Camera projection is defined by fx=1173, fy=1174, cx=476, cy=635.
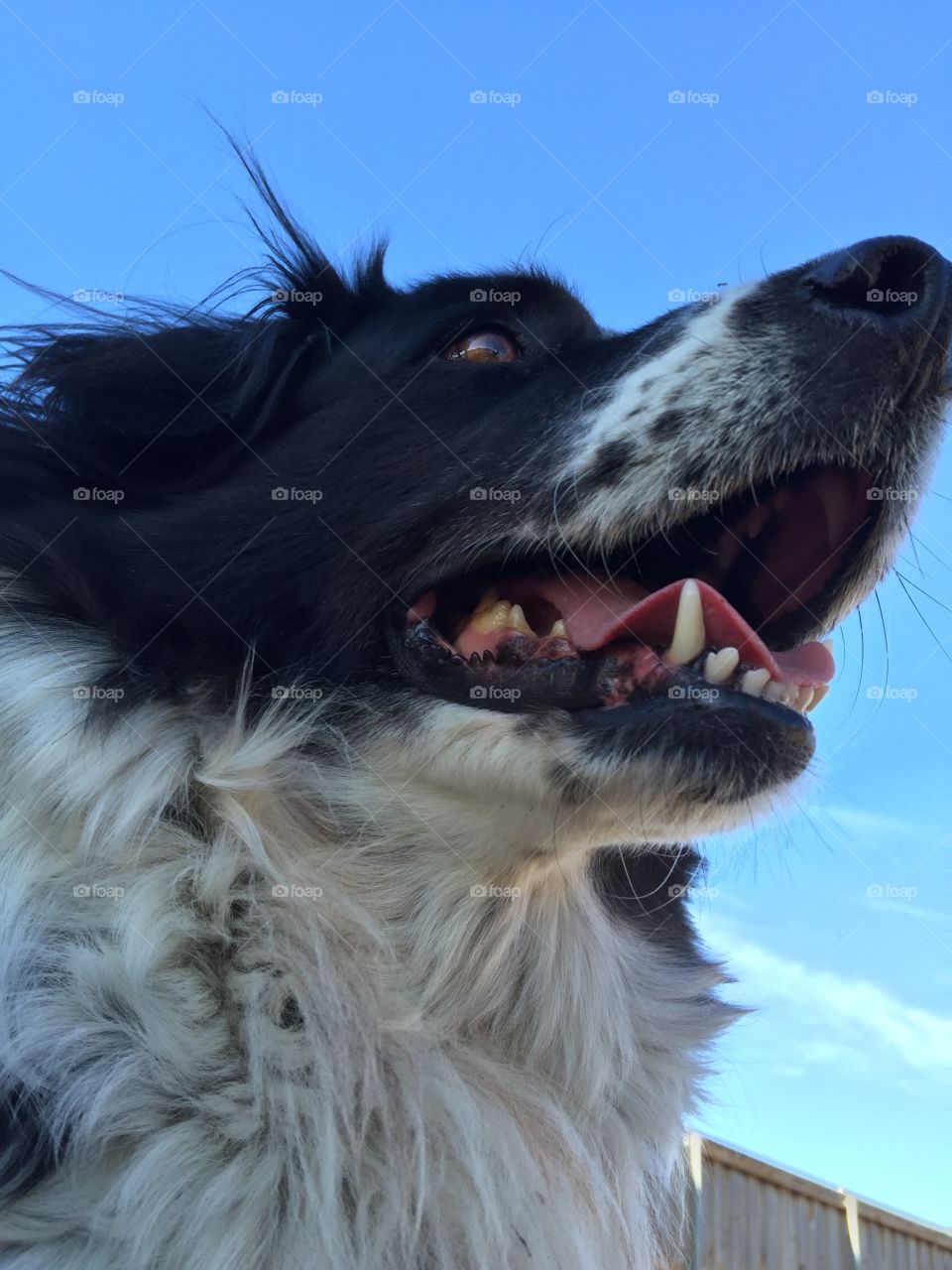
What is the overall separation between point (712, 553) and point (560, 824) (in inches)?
28.8

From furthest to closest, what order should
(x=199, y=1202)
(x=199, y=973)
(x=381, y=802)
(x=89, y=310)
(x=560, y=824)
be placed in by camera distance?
(x=89, y=310) < (x=381, y=802) < (x=560, y=824) < (x=199, y=973) < (x=199, y=1202)

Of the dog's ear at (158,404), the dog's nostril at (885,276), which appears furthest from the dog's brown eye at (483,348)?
the dog's nostril at (885,276)

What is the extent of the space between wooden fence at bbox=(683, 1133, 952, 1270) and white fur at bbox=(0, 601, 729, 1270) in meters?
3.25

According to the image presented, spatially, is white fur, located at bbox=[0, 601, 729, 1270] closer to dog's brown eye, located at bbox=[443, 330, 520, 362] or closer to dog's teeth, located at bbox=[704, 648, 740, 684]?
dog's teeth, located at bbox=[704, 648, 740, 684]

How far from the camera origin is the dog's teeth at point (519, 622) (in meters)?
2.60

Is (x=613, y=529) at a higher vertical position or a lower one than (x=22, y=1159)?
higher

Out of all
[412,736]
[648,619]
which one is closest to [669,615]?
[648,619]

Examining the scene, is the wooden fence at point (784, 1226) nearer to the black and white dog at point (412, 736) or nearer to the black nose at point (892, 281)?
the black and white dog at point (412, 736)

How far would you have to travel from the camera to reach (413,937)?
98.4 inches

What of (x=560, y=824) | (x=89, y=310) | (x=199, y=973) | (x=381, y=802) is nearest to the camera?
(x=199, y=973)

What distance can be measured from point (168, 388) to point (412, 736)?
1.25 meters


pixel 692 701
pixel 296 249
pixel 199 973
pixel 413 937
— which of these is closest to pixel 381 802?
pixel 413 937

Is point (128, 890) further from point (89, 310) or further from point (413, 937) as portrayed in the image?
point (89, 310)

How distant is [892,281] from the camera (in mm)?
2465
